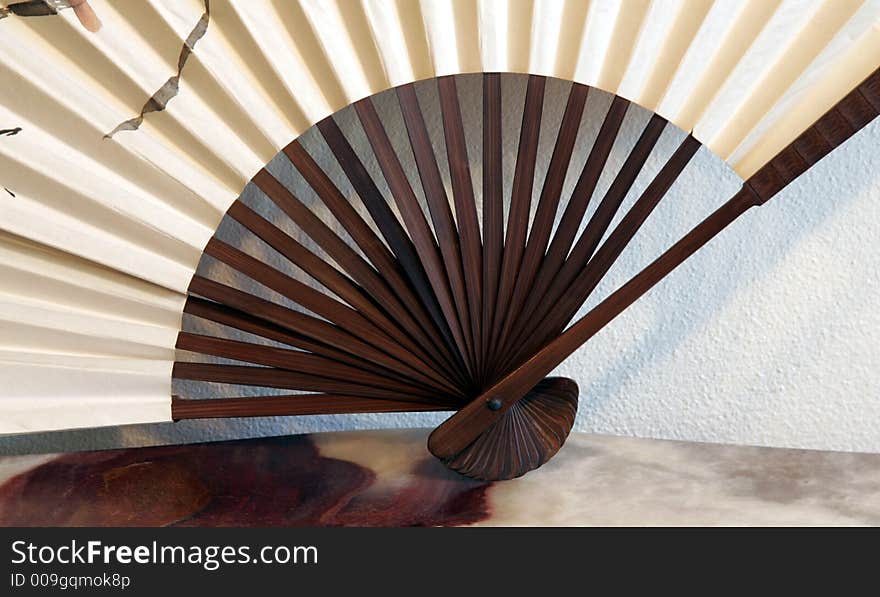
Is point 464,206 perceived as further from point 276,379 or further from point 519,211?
point 276,379

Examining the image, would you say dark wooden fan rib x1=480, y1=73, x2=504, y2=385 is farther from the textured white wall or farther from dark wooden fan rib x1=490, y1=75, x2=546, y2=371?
the textured white wall

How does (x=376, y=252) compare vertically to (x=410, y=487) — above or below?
above

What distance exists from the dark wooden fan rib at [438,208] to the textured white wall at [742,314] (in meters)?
0.15

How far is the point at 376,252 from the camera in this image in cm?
61

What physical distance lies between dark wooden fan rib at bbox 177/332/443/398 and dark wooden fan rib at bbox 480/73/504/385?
3.5 inches

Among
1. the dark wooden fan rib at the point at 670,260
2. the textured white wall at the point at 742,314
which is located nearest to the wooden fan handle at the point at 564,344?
the dark wooden fan rib at the point at 670,260

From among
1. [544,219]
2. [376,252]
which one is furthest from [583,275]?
[376,252]

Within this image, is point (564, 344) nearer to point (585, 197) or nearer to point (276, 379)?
point (585, 197)

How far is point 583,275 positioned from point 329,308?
19cm

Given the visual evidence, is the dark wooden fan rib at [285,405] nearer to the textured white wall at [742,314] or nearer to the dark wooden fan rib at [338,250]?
the dark wooden fan rib at [338,250]

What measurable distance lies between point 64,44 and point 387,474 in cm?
39

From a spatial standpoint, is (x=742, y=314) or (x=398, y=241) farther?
(x=742, y=314)

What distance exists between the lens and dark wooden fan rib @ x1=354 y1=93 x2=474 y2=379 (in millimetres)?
595

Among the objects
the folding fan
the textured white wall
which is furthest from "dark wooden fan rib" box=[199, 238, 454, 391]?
the textured white wall
